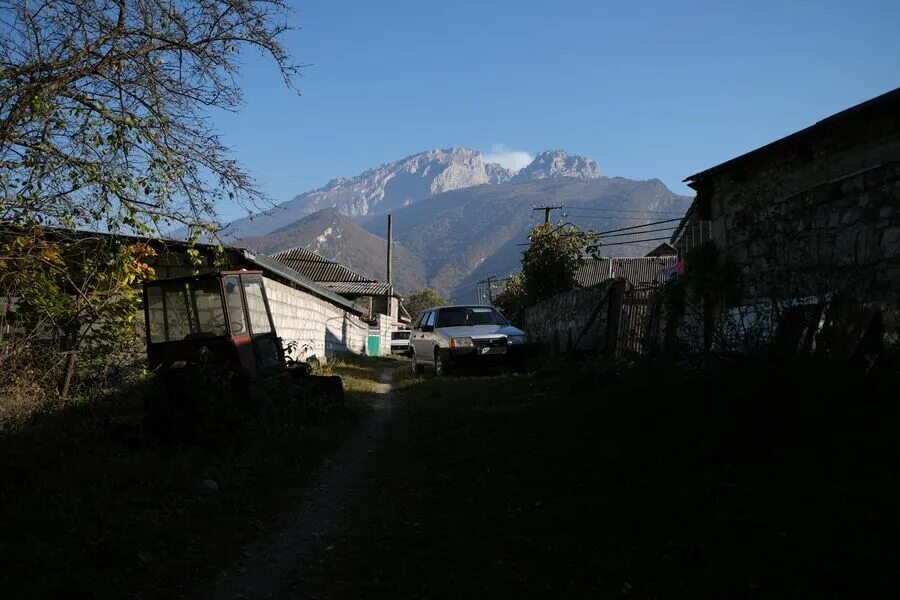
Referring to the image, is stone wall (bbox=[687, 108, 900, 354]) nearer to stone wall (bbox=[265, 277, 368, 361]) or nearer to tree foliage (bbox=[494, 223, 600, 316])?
stone wall (bbox=[265, 277, 368, 361])

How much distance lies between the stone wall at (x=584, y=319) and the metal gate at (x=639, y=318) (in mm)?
390

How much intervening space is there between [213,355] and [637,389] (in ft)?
16.2

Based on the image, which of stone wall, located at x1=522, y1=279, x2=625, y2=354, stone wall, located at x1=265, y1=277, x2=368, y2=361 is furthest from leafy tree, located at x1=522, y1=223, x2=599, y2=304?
stone wall, located at x1=265, y1=277, x2=368, y2=361

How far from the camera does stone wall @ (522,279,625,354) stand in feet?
44.8

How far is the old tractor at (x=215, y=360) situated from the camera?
701cm

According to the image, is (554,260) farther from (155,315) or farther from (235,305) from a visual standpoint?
(155,315)

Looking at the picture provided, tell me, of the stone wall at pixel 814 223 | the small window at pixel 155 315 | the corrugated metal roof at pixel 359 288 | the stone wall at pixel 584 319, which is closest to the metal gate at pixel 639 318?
the stone wall at pixel 584 319

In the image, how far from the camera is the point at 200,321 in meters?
8.42

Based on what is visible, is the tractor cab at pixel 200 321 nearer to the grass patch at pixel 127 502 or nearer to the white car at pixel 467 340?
the grass patch at pixel 127 502

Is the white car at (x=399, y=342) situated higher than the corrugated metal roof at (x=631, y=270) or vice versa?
the corrugated metal roof at (x=631, y=270)

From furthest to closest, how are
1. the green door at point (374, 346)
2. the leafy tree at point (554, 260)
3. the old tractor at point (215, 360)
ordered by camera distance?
the green door at point (374, 346) → the leafy tree at point (554, 260) → the old tractor at point (215, 360)

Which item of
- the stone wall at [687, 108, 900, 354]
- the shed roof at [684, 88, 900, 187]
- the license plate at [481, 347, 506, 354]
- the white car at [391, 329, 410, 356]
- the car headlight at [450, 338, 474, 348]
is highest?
the shed roof at [684, 88, 900, 187]

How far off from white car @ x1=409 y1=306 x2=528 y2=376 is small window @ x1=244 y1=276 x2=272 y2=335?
6040mm

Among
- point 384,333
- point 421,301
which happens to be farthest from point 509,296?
point 421,301
